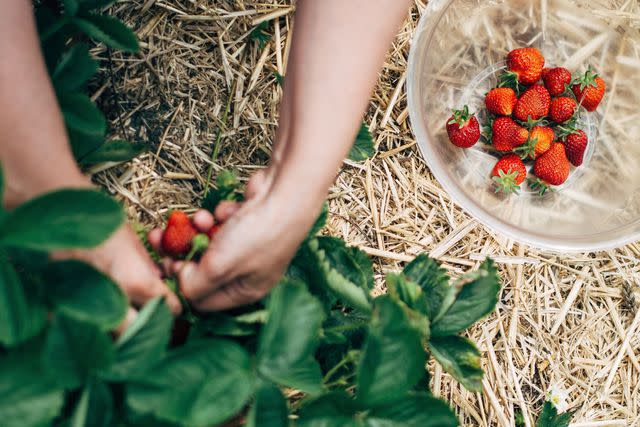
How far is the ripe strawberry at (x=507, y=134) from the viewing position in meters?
1.32

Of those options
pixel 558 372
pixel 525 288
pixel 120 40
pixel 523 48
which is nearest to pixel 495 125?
pixel 523 48

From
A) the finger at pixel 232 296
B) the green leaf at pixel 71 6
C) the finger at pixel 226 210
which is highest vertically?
the green leaf at pixel 71 6

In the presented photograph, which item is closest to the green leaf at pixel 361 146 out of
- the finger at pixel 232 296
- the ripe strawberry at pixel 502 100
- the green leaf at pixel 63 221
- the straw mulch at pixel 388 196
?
the straw mulch at pixel 388 196

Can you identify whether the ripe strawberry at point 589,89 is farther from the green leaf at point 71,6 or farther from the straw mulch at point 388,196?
the green leaf at point 71,6

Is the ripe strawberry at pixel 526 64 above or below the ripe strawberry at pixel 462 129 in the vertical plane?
above

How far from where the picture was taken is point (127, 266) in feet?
2.43

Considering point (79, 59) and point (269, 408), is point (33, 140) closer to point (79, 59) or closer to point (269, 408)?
point (79, 59)

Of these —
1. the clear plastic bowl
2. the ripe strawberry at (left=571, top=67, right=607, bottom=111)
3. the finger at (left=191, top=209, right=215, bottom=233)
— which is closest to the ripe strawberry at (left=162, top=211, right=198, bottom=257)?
the finger at (left=191, top=209, right=215, bottom=233)

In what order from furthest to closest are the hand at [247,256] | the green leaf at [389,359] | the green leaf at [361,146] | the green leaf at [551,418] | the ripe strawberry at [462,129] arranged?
the ripe strawberry at [462,129], the green leaf at [551,418], the green leaf at [361,146], the hand at [247,256], the green leaf at [389,359]

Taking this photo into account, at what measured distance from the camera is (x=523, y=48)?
1.37m

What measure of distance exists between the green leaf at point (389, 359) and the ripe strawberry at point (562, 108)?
89 cm

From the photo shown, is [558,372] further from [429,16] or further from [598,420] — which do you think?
[429,16]

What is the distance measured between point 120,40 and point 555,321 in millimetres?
1016

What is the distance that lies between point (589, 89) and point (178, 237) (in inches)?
40.0
